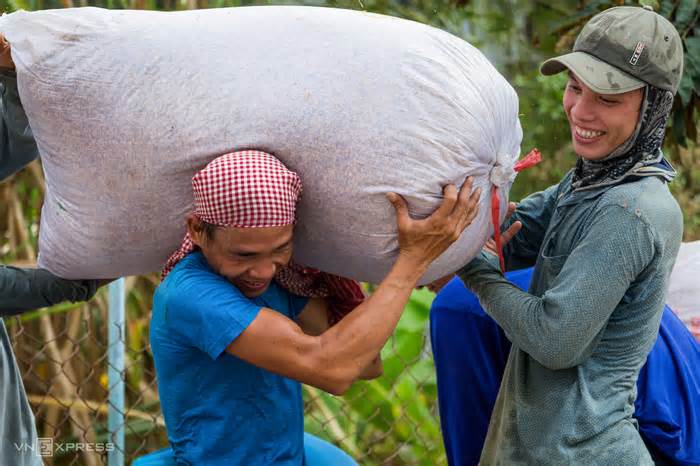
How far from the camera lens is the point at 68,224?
2.14 meters

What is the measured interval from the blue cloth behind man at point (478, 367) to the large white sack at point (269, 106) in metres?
0.60

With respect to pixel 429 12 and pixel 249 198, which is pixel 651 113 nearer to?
pixel 249 198

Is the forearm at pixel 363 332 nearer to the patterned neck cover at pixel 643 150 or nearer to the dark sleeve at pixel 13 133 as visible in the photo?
the patterned neck cover at pixel 643 150

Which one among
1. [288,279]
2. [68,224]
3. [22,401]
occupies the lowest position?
[22,401]

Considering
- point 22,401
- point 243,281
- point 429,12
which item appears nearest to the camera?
point 243,281

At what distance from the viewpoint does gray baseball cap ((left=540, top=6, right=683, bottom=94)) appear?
2146 mm

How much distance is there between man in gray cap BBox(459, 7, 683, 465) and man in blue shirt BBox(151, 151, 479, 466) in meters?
0.30

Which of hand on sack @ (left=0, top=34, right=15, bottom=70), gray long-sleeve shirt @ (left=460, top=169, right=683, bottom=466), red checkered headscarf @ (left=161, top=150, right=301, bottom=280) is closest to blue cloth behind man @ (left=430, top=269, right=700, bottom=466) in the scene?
gray long-sleeve shirt @ (left=460, top=169, right=683, bottom=466)

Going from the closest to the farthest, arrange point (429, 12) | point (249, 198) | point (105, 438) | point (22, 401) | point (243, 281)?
1. point (249, 198)
2. point (243, 281)
3. point (22, 401)
4. point (105, 438)
5. point (429, 12)

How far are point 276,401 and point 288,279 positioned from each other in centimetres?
30

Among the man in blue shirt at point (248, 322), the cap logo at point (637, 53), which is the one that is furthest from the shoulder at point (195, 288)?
the cap logo at point (637, 53)

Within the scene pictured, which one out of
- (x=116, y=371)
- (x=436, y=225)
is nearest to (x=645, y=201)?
(x=436, y=225)

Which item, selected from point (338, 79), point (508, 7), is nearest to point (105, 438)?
Result: point (338, 79)

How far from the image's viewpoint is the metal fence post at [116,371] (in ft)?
10.5
